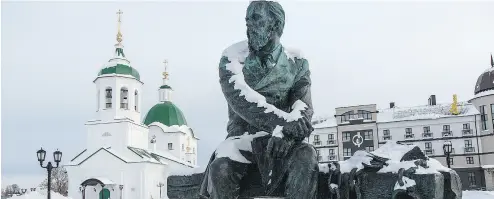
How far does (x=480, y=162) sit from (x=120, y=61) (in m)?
35.8

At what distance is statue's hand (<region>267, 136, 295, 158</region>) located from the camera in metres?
3.31

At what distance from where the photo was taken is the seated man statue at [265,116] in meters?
3.32

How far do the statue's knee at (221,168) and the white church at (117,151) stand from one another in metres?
44.3

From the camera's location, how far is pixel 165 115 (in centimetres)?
6353

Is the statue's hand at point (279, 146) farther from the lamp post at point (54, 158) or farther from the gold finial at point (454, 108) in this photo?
the gold finial at point (454, 108)

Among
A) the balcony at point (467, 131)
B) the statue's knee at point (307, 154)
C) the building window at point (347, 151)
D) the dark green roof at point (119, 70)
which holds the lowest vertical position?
the statue's knee at point (307, 154)

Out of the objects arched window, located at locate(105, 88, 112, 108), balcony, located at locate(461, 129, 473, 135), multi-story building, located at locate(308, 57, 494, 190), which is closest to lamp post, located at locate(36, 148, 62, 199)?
arched window, located at locate(105, 88, 112, 108)

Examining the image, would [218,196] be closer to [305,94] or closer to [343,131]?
[305,94]

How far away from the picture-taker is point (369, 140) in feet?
192

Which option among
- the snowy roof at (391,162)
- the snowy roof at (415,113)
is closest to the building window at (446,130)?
the snowy roof at (415,113)

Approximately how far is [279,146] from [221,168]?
384mm

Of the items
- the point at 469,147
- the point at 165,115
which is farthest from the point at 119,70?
the point at 469,147

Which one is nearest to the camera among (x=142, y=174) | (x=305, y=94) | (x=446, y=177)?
(x=446, y=177)

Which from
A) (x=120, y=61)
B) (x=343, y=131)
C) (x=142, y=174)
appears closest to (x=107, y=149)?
(x=142, y=174)
